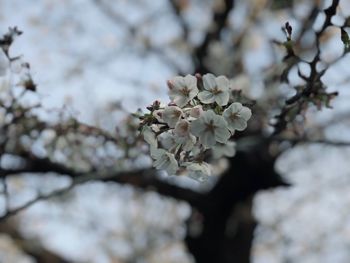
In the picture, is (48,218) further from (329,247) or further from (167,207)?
(329,247)

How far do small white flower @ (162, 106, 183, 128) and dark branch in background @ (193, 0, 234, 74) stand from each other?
179 inches

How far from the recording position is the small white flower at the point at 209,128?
137 centimetres

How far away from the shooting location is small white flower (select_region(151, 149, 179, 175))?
154cm

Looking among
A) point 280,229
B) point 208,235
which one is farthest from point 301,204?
point 208,235

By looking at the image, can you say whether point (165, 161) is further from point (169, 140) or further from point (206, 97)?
point (206, 97)

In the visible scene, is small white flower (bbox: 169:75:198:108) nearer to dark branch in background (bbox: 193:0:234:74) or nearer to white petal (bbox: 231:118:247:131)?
white petal (bbox: 231:118:247:131)

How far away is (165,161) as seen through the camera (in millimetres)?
1577

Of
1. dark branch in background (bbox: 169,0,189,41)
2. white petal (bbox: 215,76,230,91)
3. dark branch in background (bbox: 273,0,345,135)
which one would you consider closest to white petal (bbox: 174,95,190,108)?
white petal (bbox: 215,76,230,91)

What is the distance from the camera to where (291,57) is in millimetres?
2006

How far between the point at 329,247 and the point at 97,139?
8659 mm

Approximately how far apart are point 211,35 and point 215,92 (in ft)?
15.8

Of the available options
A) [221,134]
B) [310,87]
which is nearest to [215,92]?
[221,134]

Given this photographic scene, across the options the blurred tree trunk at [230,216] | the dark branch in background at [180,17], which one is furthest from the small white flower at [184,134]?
the dark branch in background at [180,17]

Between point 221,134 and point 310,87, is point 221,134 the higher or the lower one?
the lower one
